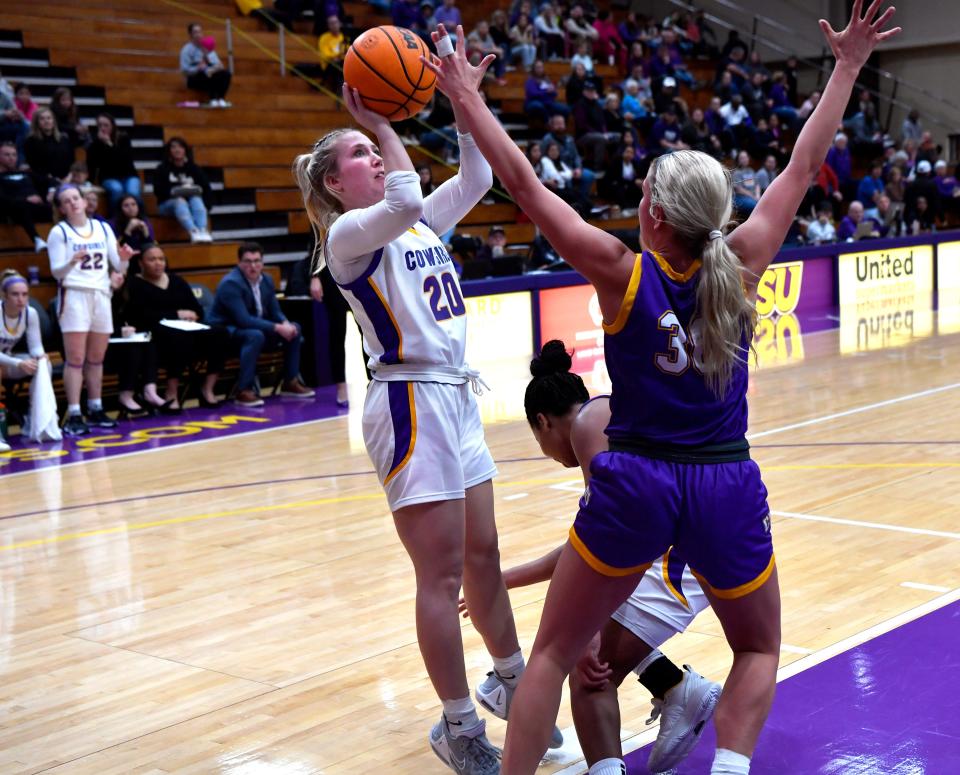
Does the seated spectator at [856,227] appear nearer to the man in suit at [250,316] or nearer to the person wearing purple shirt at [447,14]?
the person wearing purple shirt at [447,14]

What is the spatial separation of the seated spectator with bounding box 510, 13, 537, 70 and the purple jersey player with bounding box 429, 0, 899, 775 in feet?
57.6

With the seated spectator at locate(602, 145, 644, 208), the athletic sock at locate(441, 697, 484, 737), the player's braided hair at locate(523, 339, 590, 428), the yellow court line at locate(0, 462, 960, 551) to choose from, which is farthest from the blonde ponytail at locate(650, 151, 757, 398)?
the seated spectator at locate(602, 145, 644, 208)

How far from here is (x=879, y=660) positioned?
12.8ft

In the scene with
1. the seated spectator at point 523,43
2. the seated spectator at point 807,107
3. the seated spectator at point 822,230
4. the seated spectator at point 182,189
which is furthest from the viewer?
the seated spectator at point 807,107

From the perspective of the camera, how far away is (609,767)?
3037 mm

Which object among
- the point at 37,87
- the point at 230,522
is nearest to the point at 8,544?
the point at 230,522

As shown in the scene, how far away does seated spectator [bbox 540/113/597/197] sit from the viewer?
1683 centimetres

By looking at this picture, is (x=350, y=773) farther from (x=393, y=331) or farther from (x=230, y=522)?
(x=230, y=522)

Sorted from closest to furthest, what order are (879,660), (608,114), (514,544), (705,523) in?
(705,523)
(879,660)
(514,544)
(608,114)

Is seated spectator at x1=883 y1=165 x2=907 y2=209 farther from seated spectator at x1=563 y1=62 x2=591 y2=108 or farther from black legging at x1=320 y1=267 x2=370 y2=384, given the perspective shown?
black legging at x1=320 y1=267 x2=370 y2=384

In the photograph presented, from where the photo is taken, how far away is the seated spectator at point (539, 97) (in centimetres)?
1839

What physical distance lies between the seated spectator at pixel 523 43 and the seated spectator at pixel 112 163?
28.5 feet

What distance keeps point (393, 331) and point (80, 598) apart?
2699 millimetres

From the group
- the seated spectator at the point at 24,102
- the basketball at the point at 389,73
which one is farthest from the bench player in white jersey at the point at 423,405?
the seated spectator at the point at 24,102
